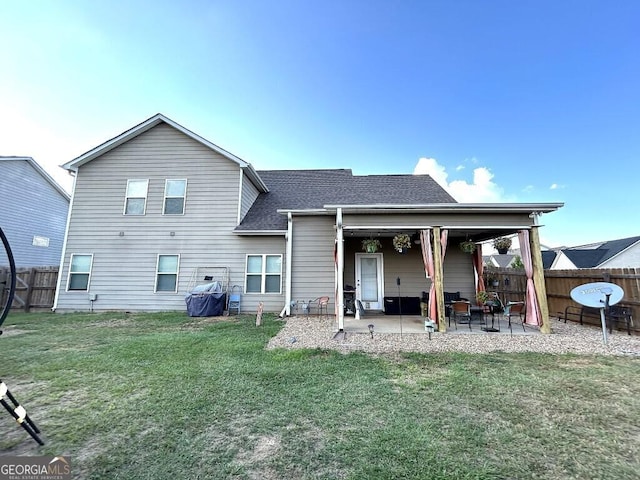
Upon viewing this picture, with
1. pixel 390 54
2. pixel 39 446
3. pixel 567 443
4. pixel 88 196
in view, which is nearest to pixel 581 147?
pixel 390 54

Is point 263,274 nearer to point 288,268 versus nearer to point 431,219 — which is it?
point 288,268

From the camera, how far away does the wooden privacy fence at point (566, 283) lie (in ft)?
20.5

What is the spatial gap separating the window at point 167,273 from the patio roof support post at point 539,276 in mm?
11091

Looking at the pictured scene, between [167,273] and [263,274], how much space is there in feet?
11.6

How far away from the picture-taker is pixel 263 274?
934 cm

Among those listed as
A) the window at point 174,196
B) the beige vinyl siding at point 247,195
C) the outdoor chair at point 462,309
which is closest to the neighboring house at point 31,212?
the window at point 174,196

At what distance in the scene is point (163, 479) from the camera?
1.85 meters

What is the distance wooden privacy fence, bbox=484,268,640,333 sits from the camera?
6262mm

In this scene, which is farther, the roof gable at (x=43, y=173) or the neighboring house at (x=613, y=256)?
the neighboring house at (x=613, y=256)

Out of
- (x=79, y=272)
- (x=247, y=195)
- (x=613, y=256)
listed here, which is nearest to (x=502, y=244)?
(x=247, y=195)

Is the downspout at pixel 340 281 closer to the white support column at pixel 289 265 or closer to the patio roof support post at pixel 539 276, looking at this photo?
the white support column at pixel 289 265

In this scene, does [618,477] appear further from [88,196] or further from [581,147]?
[581,147]

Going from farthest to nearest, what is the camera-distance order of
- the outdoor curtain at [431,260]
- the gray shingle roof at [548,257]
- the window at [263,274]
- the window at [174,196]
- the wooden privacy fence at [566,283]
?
the gray shingle roof at [548,257]
the window at [174,196]
the window at [263,274]
the outdoor curtain at [431,260]
the wooden privacy fence at [566,283]

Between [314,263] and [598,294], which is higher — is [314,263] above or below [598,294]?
above
